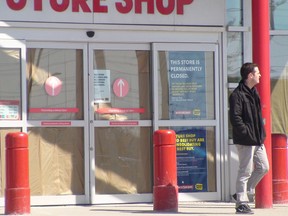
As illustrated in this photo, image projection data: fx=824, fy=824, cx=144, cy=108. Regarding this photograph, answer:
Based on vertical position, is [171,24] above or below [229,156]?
above

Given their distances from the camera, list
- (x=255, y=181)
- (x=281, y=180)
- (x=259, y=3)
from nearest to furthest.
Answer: (x=255, y=181) < (x=259, y=3) < (x=281, y=180)

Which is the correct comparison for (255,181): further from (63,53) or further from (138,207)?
(63,53)

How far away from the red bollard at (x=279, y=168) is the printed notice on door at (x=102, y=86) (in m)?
2.61

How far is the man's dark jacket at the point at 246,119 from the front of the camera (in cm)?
1044

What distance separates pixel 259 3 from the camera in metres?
11.5

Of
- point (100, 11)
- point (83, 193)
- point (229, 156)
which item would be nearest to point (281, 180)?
point (229, 156)

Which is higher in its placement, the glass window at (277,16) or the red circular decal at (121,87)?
the glass window at (277,16)

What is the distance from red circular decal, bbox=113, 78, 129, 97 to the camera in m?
12.7

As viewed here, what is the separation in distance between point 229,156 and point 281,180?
1.05 meters

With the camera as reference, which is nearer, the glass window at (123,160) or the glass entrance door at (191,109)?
the glass window at (123,160)

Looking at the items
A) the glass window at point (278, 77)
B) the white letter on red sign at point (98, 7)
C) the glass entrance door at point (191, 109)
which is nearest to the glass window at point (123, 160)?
the glass entrance door at point (191, 109)

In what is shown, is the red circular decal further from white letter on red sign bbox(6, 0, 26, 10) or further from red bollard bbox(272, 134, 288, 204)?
red bollard bbox(272, 134, 288, 204)

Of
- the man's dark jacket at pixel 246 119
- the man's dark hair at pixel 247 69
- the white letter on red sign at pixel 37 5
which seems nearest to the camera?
the man's dark jacket at pixel 246 119

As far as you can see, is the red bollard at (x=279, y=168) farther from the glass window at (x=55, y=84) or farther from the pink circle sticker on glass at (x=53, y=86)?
the pink circle sticker on glass at (x=53, y=86)
